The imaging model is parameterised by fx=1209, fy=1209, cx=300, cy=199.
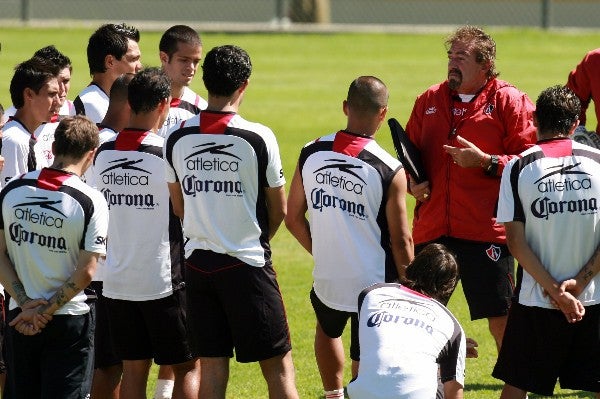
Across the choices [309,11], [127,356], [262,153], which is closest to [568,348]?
[262,153]

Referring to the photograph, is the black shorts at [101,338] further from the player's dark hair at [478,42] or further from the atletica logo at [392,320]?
the player's dark hair at [478,42]

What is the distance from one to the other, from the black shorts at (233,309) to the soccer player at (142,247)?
0.25m

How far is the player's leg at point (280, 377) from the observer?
6.57 m

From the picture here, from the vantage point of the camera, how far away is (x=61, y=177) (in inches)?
240

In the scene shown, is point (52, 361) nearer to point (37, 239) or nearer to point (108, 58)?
point (37, 239)

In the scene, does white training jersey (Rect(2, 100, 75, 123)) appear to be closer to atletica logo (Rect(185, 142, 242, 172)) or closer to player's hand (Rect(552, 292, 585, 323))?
atletica logo (Rect(185, 142, 242, 172))

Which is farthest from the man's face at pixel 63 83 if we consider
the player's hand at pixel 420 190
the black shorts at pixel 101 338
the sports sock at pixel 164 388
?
the player's hand at pixel 420 190

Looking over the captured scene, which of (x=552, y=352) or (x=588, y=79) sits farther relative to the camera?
(x=588, y=79)

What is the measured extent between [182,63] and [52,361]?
110 inches

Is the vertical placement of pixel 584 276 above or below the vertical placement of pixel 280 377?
above

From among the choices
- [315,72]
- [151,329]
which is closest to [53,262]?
[151,329]

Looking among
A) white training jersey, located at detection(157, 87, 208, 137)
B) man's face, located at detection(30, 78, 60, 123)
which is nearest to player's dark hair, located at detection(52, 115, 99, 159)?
man's face, located at detection(30, 78, 60, 123)

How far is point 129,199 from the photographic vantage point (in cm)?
675

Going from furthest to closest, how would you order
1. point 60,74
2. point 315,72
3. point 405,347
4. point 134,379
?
point 315,72 → point 60,74 → point 134,379 → point 405,347
